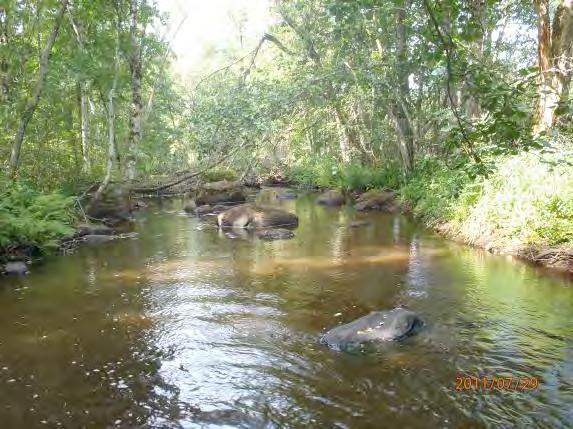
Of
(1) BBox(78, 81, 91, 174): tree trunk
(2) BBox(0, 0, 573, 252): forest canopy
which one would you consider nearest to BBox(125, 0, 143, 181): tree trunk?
(2) BBox(0, 0, 573, 252): forest canopy

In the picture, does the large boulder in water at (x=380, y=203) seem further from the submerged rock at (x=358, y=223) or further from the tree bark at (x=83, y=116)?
the tree bark at (x=83, y=116)

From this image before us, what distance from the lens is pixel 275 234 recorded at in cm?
1301

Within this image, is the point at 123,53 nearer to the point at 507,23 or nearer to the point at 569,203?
the point at 569,203

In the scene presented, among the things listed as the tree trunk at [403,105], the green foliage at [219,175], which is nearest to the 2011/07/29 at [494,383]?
the tree trunk at [403,105]

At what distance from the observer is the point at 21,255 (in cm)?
1027

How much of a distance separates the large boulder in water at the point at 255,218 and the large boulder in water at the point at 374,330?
855 centimetres

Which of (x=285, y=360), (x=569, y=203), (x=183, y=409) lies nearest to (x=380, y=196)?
(x=569, y=203)

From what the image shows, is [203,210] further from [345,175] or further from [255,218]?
[345,175]

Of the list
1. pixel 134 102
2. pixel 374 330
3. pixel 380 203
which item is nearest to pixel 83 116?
pixel 134 102

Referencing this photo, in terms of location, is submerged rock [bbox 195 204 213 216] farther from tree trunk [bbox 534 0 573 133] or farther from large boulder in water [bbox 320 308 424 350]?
large boulder in water [bbox 320 308 424 350]

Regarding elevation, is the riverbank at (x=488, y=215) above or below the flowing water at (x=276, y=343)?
above

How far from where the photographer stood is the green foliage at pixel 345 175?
20.4 m

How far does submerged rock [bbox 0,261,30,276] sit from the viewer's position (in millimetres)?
9242

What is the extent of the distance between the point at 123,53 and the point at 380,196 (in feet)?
33.1
